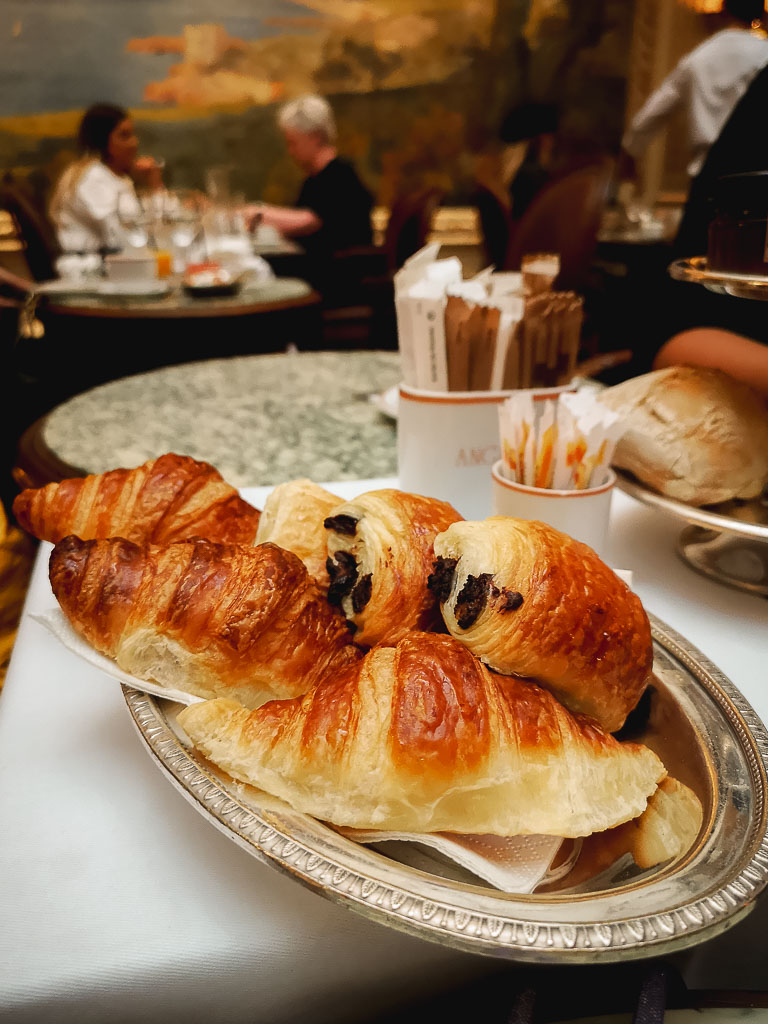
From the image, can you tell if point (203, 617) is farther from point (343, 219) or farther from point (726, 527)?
point (343, 219)

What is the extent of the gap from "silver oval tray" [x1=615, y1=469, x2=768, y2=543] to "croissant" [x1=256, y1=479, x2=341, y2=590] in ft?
1.12

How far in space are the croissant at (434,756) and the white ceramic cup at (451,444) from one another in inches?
Result: 16.5

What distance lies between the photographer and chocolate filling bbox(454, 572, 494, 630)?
1.53 ft

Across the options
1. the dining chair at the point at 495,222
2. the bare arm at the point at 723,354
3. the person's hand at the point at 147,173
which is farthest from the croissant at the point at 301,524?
the person's hand at the point at 147,173

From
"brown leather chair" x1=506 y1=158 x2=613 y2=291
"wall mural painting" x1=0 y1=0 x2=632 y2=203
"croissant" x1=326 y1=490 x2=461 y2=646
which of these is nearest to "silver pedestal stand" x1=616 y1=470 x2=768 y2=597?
"croissant" x1=326 y1=490 x2=461 y2=646

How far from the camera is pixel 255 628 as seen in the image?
1.57 feet

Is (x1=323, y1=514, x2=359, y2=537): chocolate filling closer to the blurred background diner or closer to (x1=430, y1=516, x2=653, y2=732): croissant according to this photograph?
(x1=430, y1=516, x2=653, y2=732): croissant

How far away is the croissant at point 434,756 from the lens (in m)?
0.40

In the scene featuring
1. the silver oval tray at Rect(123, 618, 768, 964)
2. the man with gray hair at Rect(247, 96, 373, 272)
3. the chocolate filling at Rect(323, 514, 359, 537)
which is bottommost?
the silver oval tray at Rect(123, 618, 768, 964)

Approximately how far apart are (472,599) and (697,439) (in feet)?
1.32

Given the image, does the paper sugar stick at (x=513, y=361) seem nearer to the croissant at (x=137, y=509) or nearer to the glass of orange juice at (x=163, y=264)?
the croissant at (x=137, y=509)

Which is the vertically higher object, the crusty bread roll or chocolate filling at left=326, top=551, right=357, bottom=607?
the crusty bread roll

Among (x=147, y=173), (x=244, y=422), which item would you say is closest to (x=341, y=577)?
(x=244, y=422)

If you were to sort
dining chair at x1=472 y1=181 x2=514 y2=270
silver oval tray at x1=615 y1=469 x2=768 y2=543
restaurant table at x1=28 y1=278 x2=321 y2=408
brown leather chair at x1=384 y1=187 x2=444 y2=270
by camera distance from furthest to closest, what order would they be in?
dining chair at x1=472 y1=181 x2=514 y2=270 < brown leather chair at x1=384 y1=187 x2=444 y2=270 < restaurant table at x1=28 y1=278 x2=321 y2=408 < silver oval tray at x1=615 y1=469 x2=768 y2=543
